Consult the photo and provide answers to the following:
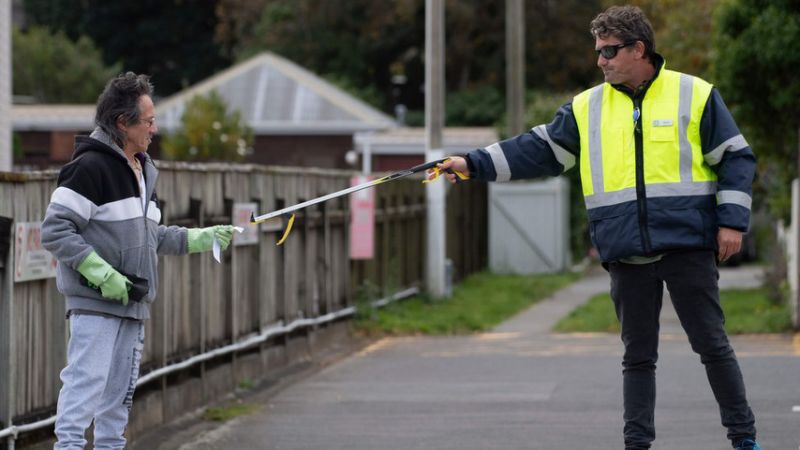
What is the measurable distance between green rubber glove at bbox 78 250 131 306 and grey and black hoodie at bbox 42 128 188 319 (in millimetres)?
32

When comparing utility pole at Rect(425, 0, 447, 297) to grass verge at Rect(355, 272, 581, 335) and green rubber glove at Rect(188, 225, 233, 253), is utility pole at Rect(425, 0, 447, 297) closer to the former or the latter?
grass verge at Rect(355, 272, 581, 335)

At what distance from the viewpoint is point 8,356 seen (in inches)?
283

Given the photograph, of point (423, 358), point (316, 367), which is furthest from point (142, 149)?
point (423, 358)

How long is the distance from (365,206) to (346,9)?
35.5m

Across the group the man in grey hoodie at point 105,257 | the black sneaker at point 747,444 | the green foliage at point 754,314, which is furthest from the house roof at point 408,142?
the man in grey hoodie at point 105,257

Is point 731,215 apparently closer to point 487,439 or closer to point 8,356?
point 487,439

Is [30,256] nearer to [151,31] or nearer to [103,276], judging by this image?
[103,276]

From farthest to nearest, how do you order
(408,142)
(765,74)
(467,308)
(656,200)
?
(408,142)
(467,308)
(765,74)
(656,200)

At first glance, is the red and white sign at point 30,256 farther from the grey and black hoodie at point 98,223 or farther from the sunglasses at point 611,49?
the sunglasses at point 611,49

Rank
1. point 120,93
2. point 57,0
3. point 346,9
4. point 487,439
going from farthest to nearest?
point 57,0
point 346,9
point 487,439
point 120,93

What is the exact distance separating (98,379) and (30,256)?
5.00ft

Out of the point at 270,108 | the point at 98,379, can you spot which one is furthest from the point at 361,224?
the point at 270,108

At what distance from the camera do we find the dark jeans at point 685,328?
6465 mm

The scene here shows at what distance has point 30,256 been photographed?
7469 mm
